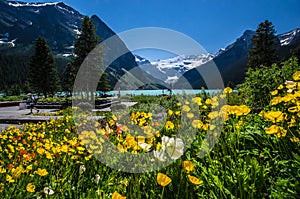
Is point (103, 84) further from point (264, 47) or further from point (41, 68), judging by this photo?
point (264, 47)

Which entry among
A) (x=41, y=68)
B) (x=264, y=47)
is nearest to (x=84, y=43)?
(x=41, y=68)

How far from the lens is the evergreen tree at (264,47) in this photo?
92.7 feet

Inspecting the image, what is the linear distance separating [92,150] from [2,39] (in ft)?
772

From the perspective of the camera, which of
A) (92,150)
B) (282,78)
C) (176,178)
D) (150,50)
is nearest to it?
(176,178)

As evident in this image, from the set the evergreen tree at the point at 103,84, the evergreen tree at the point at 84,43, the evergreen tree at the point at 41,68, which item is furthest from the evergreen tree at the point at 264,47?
the evergreen tree at the point at 41,68

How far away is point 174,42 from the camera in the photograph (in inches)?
167

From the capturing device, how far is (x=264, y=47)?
29.2 m

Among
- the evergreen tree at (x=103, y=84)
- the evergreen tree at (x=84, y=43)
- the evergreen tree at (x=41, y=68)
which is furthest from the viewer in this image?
the evergreen tree at (x=41, y=68)

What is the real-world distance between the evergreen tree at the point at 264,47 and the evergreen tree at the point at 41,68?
27820 mm

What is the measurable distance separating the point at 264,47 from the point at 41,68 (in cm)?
3072

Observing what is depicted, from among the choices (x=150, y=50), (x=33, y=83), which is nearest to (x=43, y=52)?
(x=33, y=83)

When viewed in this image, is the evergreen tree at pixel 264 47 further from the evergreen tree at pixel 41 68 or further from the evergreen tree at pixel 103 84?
the evergreen tree at pixel 41 68

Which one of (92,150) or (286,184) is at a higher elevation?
(286,184)

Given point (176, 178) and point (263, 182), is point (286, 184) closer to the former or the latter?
point (263, 182)
